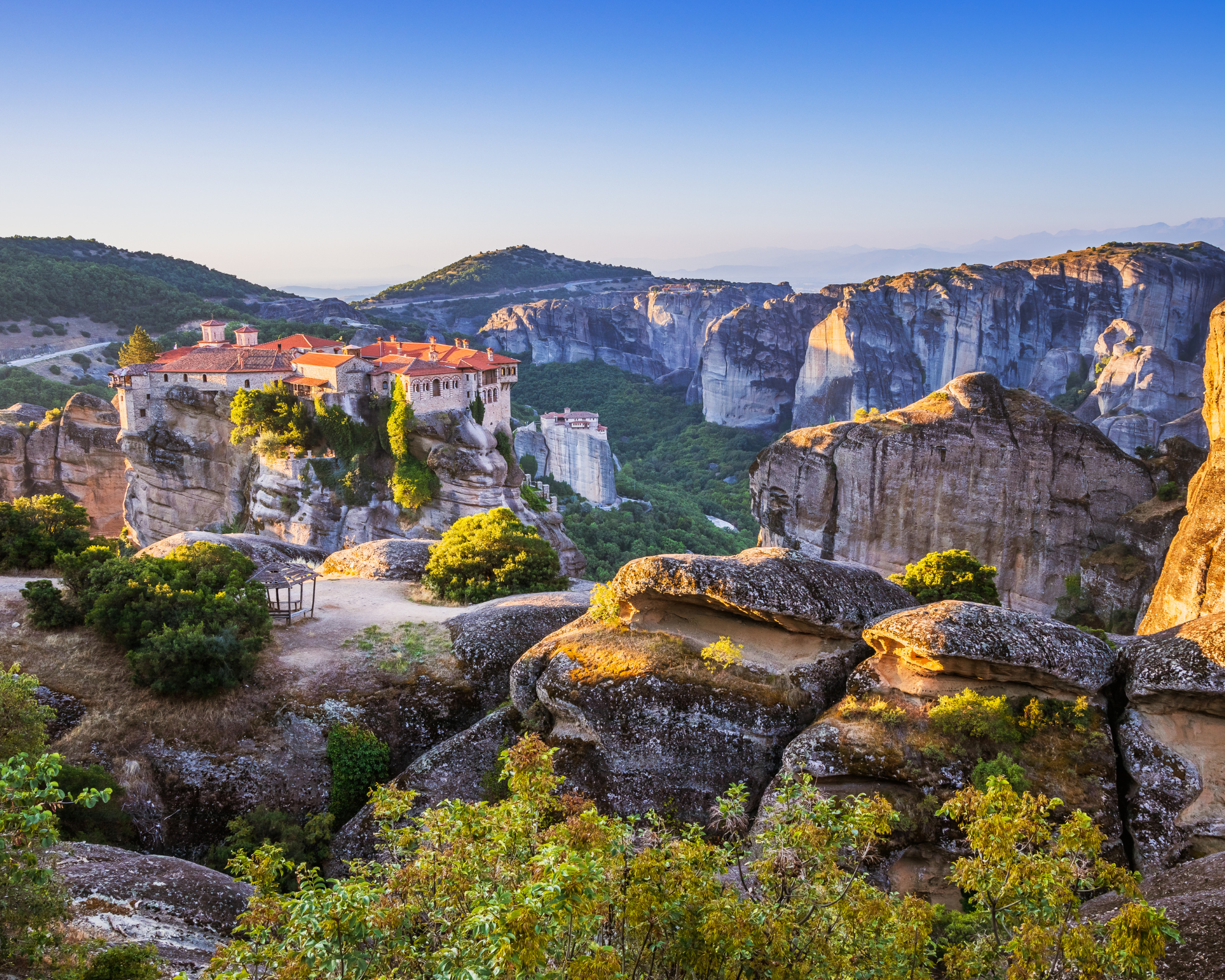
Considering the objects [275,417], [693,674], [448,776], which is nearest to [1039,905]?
[693,674]

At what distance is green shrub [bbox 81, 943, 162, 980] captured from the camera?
8672 mm

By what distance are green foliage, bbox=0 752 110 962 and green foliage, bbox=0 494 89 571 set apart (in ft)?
60.5

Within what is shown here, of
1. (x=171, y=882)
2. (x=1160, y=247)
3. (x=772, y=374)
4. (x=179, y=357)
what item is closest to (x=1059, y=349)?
(x=1160, y=247)

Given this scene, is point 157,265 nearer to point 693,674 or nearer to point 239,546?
point 239,546

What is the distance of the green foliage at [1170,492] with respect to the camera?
3191 cm

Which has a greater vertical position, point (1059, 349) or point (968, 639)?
point (1059, 349)

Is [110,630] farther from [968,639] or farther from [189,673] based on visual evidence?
[968,639]

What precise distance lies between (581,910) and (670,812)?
386 inches

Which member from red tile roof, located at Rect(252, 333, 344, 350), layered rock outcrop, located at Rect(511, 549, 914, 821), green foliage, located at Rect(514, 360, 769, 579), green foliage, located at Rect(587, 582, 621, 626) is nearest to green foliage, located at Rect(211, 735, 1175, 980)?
layered rock outcrop, located at Rect(511, 549, 914, 821)

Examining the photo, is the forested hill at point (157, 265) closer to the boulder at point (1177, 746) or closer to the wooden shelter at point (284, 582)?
the wooden shelter at point (284, 582)

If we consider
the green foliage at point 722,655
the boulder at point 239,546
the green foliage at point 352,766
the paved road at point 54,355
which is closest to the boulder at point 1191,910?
the green foliage at point 722,655

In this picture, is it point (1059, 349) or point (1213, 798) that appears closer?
point (1213, 798)

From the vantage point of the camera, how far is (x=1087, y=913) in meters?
10.2

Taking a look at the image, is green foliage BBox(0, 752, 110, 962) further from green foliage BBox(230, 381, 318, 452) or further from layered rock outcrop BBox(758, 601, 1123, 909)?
green foliage BBox(230, 381, 318, 452)
